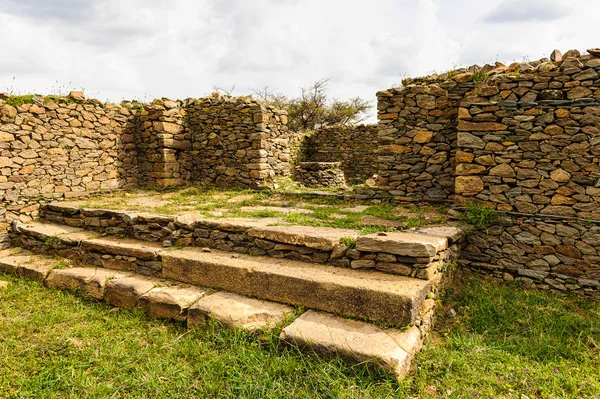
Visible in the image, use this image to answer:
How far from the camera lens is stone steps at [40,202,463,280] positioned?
13.3ft

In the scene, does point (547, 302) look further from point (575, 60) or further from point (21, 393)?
point (21, 393)

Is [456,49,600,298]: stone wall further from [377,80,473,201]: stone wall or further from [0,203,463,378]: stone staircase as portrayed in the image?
[0,203,463,378]: stone staircase

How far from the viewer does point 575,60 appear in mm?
5234

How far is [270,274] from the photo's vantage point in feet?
13.7

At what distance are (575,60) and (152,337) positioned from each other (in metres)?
6.88

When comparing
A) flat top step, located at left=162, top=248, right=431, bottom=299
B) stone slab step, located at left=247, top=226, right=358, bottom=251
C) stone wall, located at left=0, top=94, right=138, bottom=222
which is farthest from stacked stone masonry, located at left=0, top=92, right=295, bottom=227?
flat top step, located at left=162, top=248, right=431, bottom=299

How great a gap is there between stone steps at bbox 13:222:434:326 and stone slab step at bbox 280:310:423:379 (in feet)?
0.48

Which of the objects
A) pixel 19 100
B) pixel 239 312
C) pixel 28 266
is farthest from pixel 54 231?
pixel 239 312

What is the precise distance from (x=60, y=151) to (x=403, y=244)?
852cm

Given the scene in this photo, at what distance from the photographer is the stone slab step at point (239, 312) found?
150 inches

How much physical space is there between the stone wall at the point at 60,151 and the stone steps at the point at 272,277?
2754 mm

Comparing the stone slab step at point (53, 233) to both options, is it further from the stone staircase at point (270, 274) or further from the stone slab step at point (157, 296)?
the stone slab step at point (157, 296)

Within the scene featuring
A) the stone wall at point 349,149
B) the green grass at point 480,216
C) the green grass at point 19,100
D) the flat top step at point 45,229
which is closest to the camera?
the green grass at point 480,216

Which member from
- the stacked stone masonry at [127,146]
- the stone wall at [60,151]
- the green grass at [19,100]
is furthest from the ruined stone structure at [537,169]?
the green grass at [19,100]
